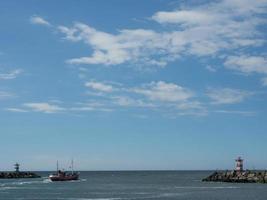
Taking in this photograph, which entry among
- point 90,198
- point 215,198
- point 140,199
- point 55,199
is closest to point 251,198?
point 215,198

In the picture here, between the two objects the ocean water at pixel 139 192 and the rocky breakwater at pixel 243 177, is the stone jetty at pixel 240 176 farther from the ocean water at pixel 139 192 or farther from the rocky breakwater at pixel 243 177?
the ocean water at pixel 139 192

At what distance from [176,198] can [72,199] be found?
15184 millimetres

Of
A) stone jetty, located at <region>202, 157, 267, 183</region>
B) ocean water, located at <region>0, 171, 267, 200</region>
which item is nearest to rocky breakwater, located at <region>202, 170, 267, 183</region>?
stone jetty, located at <region>202, 157, 267, 183</region>

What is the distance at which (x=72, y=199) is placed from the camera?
8038 centimetres

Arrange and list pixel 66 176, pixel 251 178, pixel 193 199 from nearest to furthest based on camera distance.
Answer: pixel 193 199 → pixel 251 178 → pixel 66 176

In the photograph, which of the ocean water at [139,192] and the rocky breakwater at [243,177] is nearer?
the ocean water at [139,192]

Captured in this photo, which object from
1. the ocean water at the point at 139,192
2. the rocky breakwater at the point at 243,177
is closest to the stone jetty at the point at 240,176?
the rocky breakwater at the point at 243,177

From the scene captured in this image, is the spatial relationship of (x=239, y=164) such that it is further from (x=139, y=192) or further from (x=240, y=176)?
(x=139, y=192)

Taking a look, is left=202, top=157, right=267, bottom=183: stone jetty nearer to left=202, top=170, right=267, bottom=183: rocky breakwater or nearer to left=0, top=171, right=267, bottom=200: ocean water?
left=202, top=170, right=267, bottom=183: rocky breakwater

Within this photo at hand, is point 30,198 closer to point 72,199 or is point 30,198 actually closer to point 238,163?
point 72,199

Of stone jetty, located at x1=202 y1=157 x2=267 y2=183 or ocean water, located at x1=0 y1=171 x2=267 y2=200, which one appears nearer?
ocean water, located at x1=0 y1=171 x2=267 y2=200

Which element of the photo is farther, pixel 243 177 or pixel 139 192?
pixel 243 177

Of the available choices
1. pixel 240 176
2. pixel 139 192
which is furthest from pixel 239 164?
pixel 139 192

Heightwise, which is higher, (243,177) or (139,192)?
(243,177)
